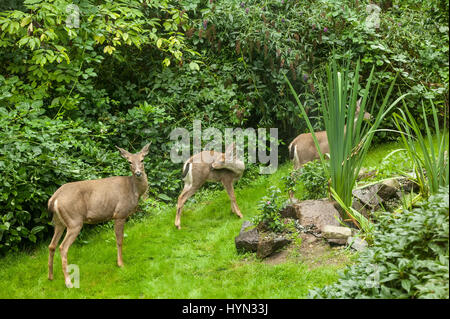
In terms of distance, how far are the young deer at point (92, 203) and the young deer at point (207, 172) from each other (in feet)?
4.26

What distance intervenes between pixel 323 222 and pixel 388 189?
114 cm

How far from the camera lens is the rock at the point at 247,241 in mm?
6410

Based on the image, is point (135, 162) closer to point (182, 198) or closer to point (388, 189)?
point (182, 198)

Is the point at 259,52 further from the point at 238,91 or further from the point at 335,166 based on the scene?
the point at 335,166

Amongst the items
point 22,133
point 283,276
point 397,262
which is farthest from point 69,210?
point 397,262

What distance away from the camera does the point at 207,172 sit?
26.5 feet

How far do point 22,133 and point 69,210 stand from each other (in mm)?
1643

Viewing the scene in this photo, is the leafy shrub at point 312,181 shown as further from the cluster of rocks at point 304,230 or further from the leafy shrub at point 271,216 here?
the leafy shrub at point 271,216

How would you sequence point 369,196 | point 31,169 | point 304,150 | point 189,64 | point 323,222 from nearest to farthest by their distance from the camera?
1. point 323,222
2. point 369,196
3. point 31,169
4. point 304,150
5. point 189,64

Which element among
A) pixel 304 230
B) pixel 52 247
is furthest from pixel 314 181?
pixel 52 247

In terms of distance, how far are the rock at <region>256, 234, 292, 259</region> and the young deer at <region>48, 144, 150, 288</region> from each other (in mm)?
1676

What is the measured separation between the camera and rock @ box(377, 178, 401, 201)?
22.5 ft

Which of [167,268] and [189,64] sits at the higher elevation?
[189,64]

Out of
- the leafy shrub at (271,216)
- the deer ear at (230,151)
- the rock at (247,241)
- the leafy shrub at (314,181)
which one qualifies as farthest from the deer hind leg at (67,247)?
the leafy shrub at (314,181)
